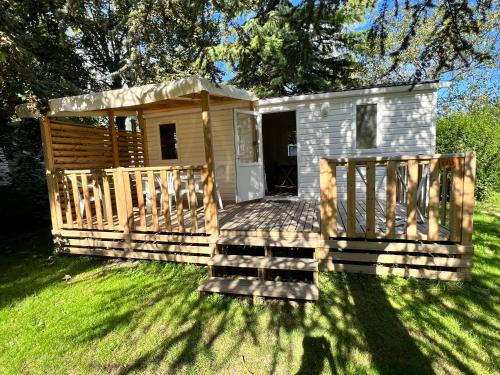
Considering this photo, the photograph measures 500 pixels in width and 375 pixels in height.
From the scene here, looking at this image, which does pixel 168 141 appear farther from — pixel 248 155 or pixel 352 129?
pixel 352 129

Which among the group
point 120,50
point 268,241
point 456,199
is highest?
point 120,50

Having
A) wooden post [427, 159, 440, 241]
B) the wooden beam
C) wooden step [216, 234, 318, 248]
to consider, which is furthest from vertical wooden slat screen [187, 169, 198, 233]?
wooden post [427, 159, 440, 241]

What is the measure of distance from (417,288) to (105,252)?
14.3 feet

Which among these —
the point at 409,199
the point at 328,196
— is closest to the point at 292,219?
the point at 328,196

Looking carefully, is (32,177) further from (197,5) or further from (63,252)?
(197,5)

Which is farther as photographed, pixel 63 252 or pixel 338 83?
pixel 338 83

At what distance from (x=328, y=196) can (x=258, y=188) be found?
3.12m

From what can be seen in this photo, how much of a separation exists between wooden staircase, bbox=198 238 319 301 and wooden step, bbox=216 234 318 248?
0.05m

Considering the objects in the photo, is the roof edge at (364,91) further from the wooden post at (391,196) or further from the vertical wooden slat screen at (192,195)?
the vertical wooden slat screen at (192,195)

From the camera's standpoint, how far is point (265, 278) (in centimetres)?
344

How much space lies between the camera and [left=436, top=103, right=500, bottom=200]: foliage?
8.13 m

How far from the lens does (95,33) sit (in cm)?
1169

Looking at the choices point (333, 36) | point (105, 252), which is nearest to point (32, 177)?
point (105, 252)

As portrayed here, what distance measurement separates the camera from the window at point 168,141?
23.6ft
